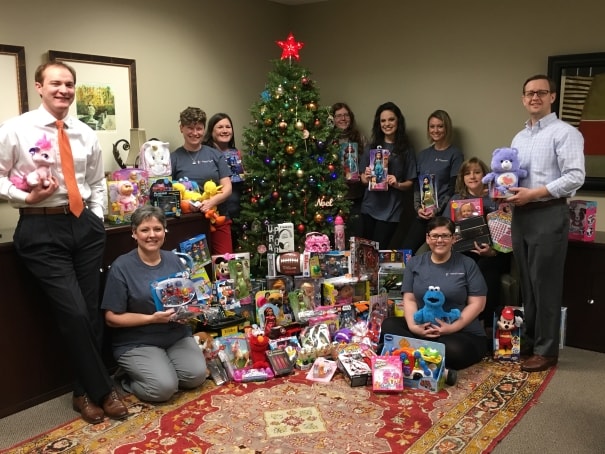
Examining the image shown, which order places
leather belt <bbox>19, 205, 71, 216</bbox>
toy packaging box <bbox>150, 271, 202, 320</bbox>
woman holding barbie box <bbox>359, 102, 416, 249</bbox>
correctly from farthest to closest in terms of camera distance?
1. woman holding barbie box <bbox>359, 102, 416, 249</bbox>
2. toy packaging box <bbox>150, 271, 202, 320</bbox>
3. leather belt <bbox>19, 205, 71, 216</bbox>

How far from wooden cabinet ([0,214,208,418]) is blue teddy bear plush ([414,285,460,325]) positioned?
6.50 feet

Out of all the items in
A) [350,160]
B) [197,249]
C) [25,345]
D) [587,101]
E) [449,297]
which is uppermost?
[587,101]

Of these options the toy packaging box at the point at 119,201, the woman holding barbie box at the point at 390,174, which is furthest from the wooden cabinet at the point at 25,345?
the woman holding barbie box at the point at 390,174

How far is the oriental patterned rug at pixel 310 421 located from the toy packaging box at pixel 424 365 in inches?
2.0

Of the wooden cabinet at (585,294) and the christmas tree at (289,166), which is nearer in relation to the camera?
the wooden cabinet at (585,294)

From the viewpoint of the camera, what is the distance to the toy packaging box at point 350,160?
4812 millimetres

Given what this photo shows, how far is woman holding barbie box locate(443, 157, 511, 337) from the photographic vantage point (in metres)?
4.09

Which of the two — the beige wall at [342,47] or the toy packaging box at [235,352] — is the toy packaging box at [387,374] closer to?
the toy packaging box at [235,352]

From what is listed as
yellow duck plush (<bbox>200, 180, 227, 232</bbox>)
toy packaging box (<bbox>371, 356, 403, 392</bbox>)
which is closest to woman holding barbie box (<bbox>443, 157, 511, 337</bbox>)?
toy packaging box (<bbox>371, 356, 403, 392</bbox>)

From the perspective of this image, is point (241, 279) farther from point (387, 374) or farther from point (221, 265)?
point (387, 374)

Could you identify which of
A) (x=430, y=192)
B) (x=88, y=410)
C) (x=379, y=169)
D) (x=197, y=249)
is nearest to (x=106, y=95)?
(x=197, y=249)

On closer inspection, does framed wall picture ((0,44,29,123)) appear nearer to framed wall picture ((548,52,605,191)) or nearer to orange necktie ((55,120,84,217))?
orange necktie ((55,120,84,217))

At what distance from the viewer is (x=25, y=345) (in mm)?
3074

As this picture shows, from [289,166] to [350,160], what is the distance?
722 millimetres
